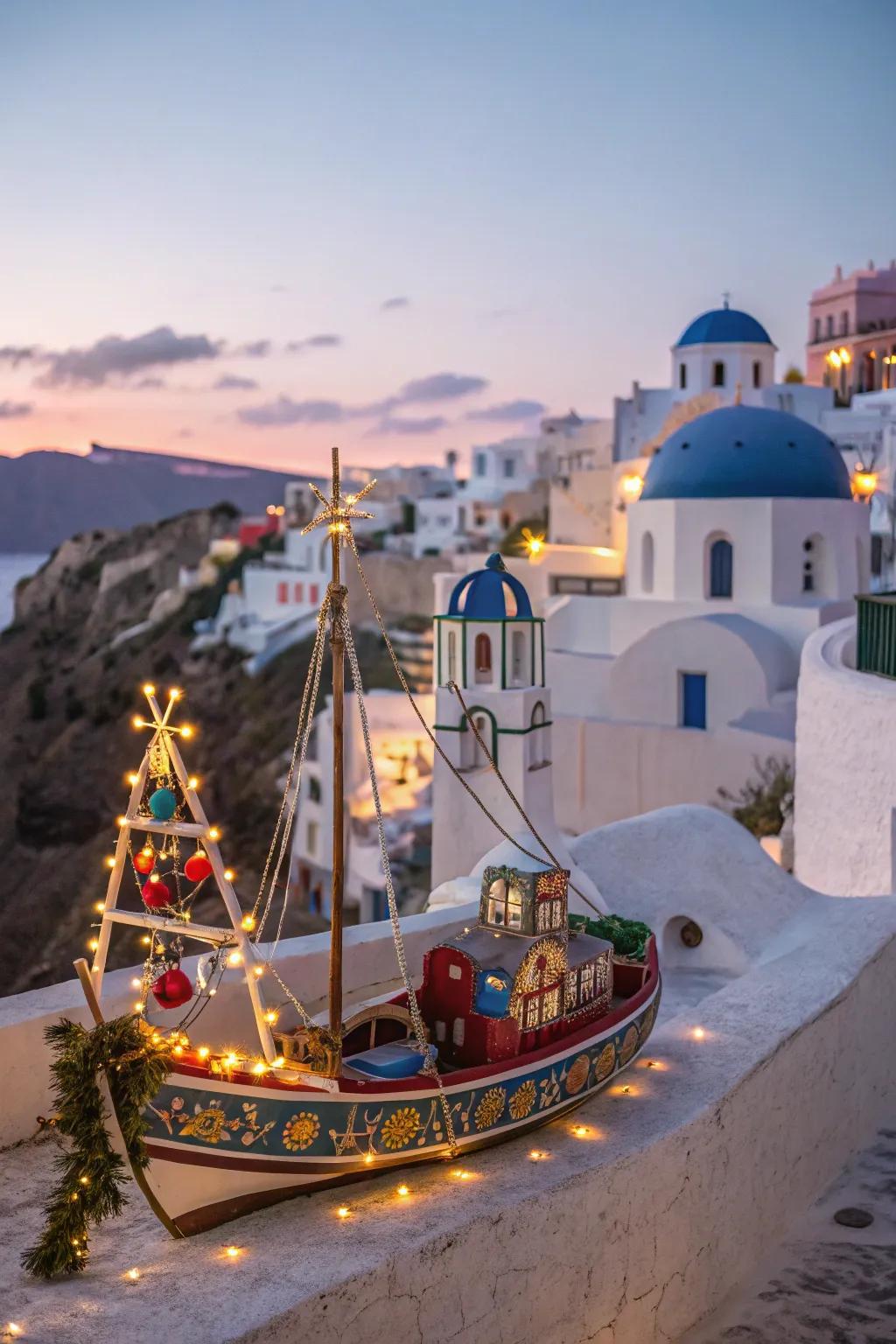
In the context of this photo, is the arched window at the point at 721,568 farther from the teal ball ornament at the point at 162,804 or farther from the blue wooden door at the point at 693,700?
the teal ball ornament at the point at 162,804

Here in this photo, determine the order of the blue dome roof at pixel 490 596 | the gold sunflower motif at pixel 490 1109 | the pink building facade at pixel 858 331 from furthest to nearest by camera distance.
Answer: the pink building facade at pixel 858 331
the blue dome roof at pixel 490 596
the gold sunflower motif at pixel 490 1109

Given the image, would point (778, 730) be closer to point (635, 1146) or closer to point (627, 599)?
point (627, 599)

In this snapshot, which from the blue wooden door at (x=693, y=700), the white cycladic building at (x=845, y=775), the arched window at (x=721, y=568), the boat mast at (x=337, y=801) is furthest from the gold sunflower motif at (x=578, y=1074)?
the arched window at (x=721, y=568)

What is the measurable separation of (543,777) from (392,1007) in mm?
7588

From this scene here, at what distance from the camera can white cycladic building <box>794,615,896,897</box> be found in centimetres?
977

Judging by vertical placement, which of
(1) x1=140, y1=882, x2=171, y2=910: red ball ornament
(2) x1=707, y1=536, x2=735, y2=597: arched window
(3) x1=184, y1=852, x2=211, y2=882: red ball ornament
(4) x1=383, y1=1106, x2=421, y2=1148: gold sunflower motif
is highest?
(2) x1=707, y1=536, x2=735, y2=597: arched window

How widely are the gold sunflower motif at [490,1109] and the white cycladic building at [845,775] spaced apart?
4953 mm

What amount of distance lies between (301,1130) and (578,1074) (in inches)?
55.9

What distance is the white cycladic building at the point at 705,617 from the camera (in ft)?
70.1

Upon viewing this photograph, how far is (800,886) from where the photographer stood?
30.1ft

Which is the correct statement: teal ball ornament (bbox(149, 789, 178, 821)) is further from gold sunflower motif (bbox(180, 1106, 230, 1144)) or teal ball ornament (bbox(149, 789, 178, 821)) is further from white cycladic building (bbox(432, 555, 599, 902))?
white cycladic building (bbox(432, 555, 599, 902))

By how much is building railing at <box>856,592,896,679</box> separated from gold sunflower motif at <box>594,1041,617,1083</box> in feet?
17.9

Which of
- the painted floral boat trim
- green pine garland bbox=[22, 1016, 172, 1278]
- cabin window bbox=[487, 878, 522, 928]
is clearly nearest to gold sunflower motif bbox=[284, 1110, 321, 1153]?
the painted floral boat trim

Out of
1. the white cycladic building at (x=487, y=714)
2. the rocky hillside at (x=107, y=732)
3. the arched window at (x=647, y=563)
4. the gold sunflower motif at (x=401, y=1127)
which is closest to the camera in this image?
the gold sunflower motif at (x=401, y=1127)
